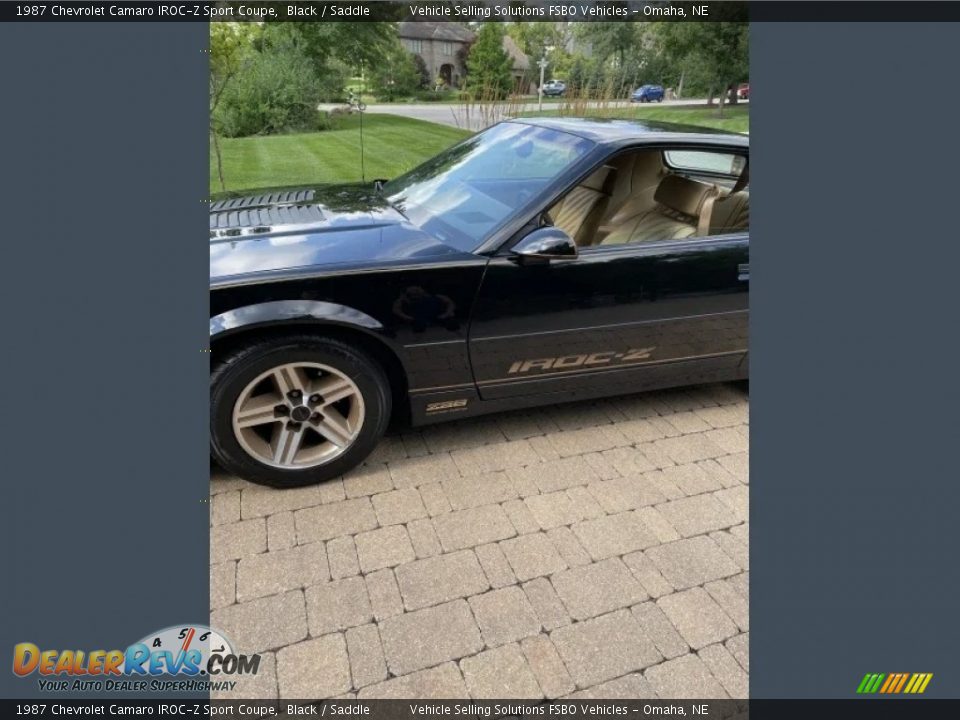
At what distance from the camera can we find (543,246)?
8.50ft

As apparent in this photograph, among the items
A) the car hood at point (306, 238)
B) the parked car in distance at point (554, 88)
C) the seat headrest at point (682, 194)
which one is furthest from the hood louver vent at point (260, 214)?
the parked car in distance at point (554, 88)

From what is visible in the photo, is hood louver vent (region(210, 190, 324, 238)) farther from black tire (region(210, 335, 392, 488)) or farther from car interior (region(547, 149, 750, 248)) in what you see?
car interior (region(547, 149, 750, 248))

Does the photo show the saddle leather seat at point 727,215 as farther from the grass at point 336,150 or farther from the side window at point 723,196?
the grass at point 336,150

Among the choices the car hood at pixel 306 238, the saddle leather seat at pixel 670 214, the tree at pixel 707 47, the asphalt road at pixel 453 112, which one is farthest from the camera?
the asphalt road at pixel 453 112

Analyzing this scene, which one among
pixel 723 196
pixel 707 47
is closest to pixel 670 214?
pixel 723 196

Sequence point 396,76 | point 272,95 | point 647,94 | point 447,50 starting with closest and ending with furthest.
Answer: point 447,50 < point 396,76 < point 272,95 < point 647,94

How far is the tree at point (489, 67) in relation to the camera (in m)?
5.68

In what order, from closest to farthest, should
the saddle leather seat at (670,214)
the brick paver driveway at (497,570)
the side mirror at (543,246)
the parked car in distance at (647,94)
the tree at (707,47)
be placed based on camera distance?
1. the brick paver driveway at (497,570)
2. the side mirror at (543,246)
3. the saddle leather seat at (670,214)
4. the tree at (707,47)
5. the parked car in distance at (647,94)

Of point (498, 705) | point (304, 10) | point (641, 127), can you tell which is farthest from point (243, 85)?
point (498, 705)

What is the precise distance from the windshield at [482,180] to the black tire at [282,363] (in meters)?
0.69

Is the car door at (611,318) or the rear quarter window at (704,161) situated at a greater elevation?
the rear quarter window at (704,161)

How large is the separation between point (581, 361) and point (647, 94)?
5.75m

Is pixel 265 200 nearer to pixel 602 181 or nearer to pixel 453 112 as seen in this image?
pixel 602 181
